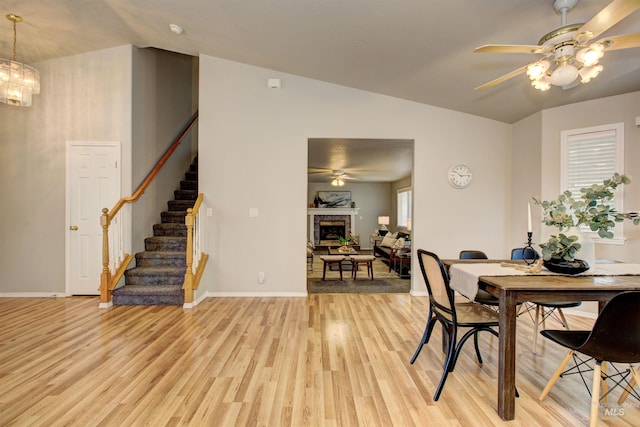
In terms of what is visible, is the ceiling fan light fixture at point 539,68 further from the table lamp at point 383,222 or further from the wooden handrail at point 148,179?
the table lamp at point 383,222

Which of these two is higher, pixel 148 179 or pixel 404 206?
pixel 148 179

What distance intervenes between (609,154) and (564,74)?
2.31 meters

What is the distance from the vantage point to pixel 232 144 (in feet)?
14.5

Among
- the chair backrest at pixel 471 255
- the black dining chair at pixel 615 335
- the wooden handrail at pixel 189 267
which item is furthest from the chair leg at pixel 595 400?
the wooden handrail at pixel 189 267

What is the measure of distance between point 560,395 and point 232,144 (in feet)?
14.2

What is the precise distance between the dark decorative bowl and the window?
25.7 ft

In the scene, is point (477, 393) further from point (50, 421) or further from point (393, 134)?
point (393, 134)

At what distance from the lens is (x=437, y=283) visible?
225cm

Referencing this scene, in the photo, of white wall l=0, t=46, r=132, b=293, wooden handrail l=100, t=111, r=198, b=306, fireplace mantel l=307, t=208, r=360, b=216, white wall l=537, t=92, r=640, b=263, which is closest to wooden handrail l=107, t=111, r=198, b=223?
wooden handrail l=100, t=111, r=198, b=306

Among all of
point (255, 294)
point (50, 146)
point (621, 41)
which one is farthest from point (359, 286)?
point (50, 146)

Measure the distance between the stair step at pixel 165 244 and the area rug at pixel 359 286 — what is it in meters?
2.07

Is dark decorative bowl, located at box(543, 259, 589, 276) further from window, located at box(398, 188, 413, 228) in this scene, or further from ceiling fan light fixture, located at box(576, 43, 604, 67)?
window, located at box(398, 188, 413, 228)

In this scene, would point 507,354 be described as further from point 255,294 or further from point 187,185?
point 187,185

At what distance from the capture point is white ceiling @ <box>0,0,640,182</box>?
2.55 metres
